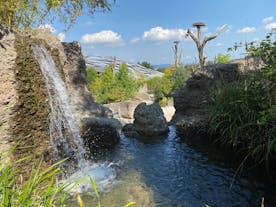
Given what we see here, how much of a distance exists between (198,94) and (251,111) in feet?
8.84

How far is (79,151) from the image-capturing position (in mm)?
5500

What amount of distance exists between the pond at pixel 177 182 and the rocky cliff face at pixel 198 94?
1.48 metres

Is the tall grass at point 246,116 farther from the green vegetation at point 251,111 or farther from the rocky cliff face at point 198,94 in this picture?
the rocky cliff face at point 198,94

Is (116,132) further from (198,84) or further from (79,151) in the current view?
(198,84)

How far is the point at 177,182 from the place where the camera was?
4387 mm

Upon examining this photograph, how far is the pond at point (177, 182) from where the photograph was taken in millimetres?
3757

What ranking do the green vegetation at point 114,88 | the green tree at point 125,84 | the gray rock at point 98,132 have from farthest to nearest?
the green tree at point 125,84
the green vegetation at point 114,88
the gray rock at point 98,132

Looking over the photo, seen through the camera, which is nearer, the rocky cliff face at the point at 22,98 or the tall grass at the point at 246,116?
the rocky cliff face at the point at 22,98

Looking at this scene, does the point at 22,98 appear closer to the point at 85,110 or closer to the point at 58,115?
the point at 58,115

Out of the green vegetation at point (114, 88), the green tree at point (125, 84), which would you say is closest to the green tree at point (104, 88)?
the green vegetation at point (114, 88)

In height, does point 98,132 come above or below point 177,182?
above

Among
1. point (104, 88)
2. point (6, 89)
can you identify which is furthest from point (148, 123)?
point (104, 88)

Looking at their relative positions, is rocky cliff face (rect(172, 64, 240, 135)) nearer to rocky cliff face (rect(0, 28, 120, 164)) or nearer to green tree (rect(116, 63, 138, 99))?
rocky cliff face (rect(0, 28, 120, 164))

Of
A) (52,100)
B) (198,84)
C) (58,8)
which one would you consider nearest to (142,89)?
(198,84)
